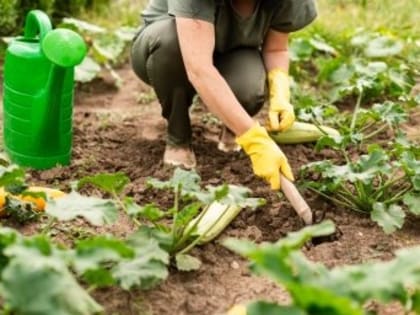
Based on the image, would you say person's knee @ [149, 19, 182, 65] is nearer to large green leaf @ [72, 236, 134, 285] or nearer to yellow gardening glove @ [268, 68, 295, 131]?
yellow gardening glove @ [268, 68, 295, 131]

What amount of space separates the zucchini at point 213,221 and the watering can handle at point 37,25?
921mm

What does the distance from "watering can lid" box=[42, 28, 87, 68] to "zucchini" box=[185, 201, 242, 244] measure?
0.73 metres

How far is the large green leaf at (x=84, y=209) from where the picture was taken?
225cm

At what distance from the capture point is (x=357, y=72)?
413cm

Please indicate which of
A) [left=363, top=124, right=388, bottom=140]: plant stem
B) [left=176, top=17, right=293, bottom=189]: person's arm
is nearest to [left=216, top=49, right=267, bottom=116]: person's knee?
[left=176, top=17, right=293, bottom=189]: person's arm

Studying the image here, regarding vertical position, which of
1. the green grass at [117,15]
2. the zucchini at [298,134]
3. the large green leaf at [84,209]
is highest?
the large green leaf at [84,209]

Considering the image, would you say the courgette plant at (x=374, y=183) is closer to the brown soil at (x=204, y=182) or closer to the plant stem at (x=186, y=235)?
the brown soil at (x=204, y=182)

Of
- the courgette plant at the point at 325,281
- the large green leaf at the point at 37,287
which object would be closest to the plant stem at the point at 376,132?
the courgette plant at the point at 325,281

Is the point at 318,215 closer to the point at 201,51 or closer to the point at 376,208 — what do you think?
the point at 376,208

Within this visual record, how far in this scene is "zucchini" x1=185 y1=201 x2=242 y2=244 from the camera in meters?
2.68

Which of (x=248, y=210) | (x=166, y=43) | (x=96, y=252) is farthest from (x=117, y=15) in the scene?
(x=96, y=252)

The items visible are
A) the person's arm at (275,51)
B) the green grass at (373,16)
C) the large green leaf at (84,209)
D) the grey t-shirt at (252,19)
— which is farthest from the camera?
the green grass at (373,16)

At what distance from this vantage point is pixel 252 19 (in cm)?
331

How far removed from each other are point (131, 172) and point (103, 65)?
1.39 metres
